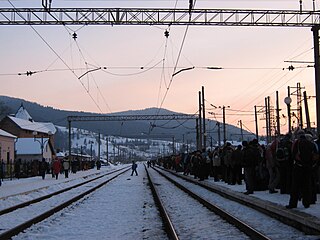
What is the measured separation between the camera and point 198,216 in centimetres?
1535

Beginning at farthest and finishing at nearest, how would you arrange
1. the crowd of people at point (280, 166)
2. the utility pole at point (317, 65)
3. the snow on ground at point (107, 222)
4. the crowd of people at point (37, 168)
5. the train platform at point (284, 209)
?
1. the crowd of people at point (37, 168)
2. the utility pole at point (317, 65)
3. the crowd of people at point (280, 166)
4. the snow on ground at point (107, 222)
5. the train platform at point (284, 209)

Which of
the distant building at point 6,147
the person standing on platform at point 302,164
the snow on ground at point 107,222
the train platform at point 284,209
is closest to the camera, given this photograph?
the train platform at point 284,209

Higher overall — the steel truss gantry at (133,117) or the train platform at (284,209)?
the steel truss gantry at (133,117)

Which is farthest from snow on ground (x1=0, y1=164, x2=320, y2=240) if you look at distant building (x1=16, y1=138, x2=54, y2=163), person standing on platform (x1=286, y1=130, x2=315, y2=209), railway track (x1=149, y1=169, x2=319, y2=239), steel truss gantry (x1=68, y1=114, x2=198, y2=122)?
distant building (x1=16, y1=138, x2=54, y2=163)

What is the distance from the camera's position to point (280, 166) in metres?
16.7

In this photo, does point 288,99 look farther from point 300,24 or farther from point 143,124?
point 143,124

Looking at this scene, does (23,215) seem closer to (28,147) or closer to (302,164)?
(302,164)

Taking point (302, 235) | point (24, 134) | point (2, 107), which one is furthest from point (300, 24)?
point (2, 107)

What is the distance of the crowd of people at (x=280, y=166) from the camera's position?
41.9 feet

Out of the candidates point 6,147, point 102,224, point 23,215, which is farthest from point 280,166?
point 6,147

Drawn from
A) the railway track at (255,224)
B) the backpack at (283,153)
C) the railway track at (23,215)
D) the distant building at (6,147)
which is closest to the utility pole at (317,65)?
the backpack at (283,153)

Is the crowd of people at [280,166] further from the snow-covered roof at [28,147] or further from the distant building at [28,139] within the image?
the snow-covered roof at [28,147]

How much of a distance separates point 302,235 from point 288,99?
71.9 feet

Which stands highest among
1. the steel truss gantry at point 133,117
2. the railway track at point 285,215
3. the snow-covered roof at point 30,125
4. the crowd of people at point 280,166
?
the snow-covered roof at point 30,125
